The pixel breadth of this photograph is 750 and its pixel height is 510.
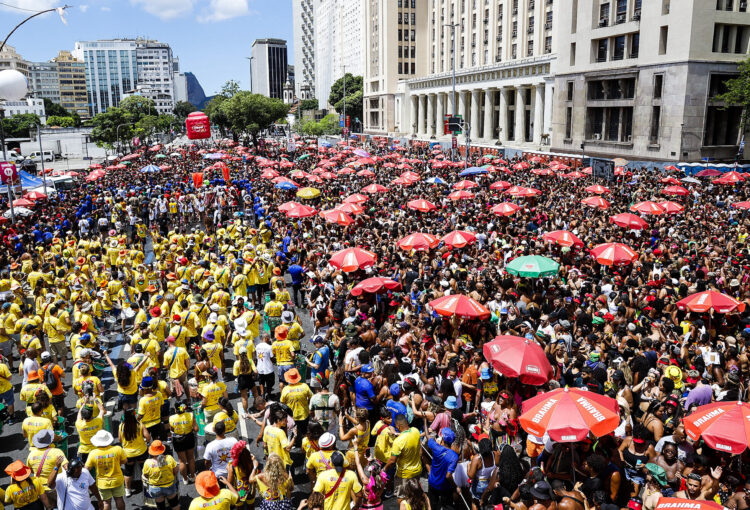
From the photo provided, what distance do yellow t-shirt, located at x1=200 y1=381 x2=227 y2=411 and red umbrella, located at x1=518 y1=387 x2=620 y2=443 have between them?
4.28m

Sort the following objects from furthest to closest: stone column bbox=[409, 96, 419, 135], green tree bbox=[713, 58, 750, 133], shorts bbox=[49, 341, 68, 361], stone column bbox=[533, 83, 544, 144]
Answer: stone column bbox=[409, 96, 419, 135]
stone column bbox=[533, 83, 544, 144]
green tree bbox=[713, 58, 750, 133]
shorts bbox=[49, 341, 68, 361]

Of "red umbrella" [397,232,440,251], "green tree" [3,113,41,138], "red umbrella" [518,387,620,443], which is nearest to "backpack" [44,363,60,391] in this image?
"red umbrella" [518,387,620,443]

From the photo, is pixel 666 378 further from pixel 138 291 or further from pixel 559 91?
pixel 559 91

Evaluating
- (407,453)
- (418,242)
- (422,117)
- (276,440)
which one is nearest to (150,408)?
(276,440)

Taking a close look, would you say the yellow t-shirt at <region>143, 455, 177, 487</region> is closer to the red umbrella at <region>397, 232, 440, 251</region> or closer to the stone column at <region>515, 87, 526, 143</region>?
the red umbrella at <region>397, 232, 440, 251</region>

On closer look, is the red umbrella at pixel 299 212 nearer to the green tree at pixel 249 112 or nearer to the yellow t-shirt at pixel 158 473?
the yellow t-shirt at pixel 158 473

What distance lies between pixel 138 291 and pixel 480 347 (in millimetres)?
8812

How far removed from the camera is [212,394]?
8.17m

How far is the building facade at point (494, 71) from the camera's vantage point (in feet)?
190

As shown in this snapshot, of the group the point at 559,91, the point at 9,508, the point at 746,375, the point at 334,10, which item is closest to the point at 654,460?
the point at 746,375

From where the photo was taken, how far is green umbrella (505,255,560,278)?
1254 centimetres

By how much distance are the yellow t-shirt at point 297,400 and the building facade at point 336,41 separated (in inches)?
4136

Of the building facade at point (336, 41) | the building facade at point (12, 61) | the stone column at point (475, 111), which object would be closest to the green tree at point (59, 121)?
the building facade at point (12, 61)

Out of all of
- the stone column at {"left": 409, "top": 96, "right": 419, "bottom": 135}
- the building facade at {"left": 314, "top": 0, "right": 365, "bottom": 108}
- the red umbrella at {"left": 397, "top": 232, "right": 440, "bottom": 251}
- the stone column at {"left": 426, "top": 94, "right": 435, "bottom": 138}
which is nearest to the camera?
the red umbrella at {"left": 397, "top": 232, "right": 440, "bottom": 251}
